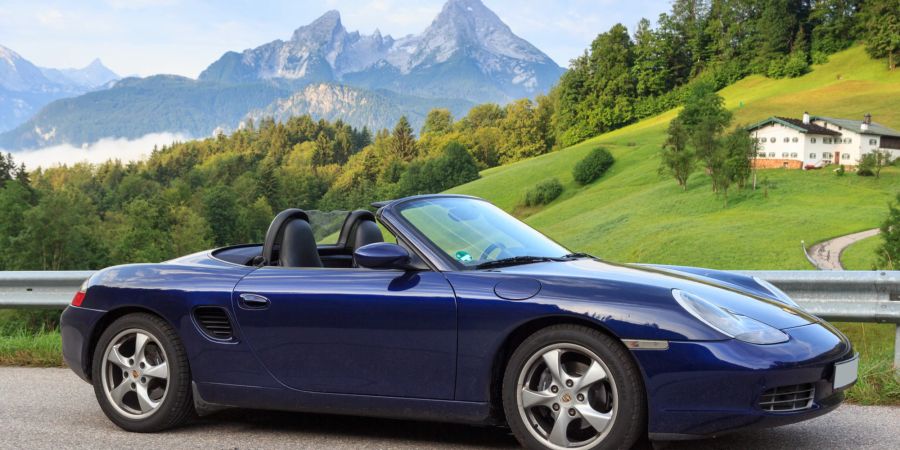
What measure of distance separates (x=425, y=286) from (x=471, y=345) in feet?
1.17

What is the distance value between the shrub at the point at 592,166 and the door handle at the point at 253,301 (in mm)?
96484

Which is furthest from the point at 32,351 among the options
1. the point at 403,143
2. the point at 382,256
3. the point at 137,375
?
the point at 403,143

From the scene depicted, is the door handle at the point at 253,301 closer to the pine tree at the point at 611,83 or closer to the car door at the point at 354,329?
the car door at the point at 354,329

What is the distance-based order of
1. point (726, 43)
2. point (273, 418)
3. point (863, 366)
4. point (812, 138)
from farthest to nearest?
point (726, 43) → point (812, 138) → point (863, 366) → point (273, 418)

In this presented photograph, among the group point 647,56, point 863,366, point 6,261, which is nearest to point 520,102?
point 647,56

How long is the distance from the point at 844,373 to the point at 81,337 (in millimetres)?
3930

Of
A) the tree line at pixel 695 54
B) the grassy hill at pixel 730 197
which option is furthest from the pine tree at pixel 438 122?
the grassy hill at pixel 730 197

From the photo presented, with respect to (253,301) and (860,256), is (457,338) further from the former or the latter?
(860,256)

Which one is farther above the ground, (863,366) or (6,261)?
(863,366)

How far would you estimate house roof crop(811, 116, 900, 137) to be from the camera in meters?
92.5

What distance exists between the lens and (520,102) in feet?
488

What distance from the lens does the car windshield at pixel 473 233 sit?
4.41 m

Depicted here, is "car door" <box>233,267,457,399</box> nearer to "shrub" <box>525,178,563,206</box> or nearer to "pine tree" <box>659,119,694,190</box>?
"pine tree" <box>659,119,694,190</box>

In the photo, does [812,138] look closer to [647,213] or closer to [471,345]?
[647,213]
